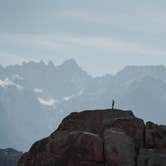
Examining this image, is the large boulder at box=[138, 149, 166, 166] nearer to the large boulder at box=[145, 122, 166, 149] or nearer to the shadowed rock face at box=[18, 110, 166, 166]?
the shadowed rock face at box=[18, 110, 166, 166]

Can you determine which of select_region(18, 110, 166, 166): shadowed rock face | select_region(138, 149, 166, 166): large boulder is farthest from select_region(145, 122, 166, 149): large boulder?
select_region(138, 149, 166, 166): large boulder

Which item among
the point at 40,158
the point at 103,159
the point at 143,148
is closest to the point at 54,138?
the point at 40,158

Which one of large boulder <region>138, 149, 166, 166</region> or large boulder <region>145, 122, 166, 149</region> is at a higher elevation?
large boulder <region>145, 122, 166, 149</region>

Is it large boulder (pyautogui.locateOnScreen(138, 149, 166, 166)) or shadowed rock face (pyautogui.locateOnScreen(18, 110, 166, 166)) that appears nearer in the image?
large boulder (pyautogui.locateOnScreen(138, 149, 166, 166))

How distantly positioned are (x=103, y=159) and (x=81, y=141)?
74.9 inches

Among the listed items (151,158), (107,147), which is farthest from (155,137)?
(107,147)

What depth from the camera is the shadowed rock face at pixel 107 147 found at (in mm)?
33875

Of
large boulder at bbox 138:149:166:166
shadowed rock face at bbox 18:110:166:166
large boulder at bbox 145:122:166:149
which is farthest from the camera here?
large boulder at bbox 145:122:166:149

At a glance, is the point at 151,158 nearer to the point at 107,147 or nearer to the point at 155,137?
the point at 107,147

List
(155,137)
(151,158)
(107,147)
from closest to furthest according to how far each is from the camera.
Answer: (151,158), (107,147), (155,137)

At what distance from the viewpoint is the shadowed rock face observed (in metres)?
33.9

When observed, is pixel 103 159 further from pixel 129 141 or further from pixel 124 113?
pixel 124 113

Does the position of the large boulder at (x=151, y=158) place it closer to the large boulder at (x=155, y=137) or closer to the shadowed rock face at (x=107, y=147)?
the shadowed rock face at (x=107, y=147)

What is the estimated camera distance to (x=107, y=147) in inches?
1350
